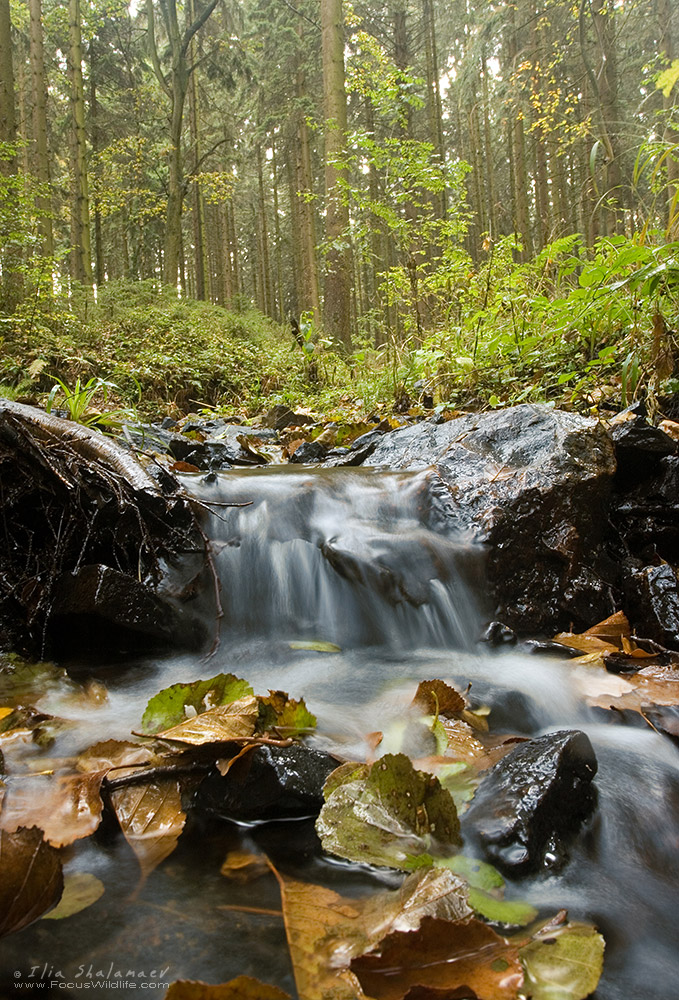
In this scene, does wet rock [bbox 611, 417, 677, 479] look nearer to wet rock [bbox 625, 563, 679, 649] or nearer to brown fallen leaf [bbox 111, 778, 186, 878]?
wet rock [bbox 625, 563, 679, 649]

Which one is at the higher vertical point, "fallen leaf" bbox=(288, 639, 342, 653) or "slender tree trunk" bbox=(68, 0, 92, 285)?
"slender tree trunk" bbox=(68, 0, 92, 285)

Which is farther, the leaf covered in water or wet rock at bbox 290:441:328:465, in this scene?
wet rock at bbox 290:441:328:465

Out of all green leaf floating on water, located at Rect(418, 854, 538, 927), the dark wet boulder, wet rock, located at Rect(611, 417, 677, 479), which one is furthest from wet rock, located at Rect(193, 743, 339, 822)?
wet rock, located at Rect(611, 417, 677, 479)

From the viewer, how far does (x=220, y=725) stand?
A: 4.99 feet

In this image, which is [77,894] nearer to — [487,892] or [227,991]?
[227,991]

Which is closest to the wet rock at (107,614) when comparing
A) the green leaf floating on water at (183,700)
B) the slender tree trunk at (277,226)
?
the green leaf floating on water at (183,700)

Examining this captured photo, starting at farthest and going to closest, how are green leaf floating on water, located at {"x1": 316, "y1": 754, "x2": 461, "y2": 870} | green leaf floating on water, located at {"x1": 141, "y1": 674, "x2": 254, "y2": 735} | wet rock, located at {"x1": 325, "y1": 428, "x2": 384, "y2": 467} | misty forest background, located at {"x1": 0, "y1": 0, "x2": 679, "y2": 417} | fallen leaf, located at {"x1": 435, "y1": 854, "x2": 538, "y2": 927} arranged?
misty forest background, located at {"x1": 0, "y1": 0, "x2": 679, "y2": 417} → wet rock, located at {"x1": 325, "y1": 428, "x2": 384, "y2": 467} → green leaf floating on water, located at {"x1": 141, "y1": 674, "x2": 254, "y2": 735} → green leaf floating on water, located at {"x1": 316, "y1": 754, "x2": 461, "y2": 870} → fallen leaf, located at {"x1": 435, "y1": 854, "x2": 538, "y2": 927}

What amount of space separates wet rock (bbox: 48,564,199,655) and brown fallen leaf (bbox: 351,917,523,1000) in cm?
169

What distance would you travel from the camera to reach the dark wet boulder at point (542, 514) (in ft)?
9.00

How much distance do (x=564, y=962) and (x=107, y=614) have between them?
1.89 m

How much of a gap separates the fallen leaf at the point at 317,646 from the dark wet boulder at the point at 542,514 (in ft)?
2.61

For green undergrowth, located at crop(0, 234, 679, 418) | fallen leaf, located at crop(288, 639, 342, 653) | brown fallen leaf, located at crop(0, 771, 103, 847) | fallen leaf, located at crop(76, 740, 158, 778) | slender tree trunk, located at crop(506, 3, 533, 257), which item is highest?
slender tree trunk, located at crop(506, 3, 533, 257)

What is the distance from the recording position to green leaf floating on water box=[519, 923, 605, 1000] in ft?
3.01

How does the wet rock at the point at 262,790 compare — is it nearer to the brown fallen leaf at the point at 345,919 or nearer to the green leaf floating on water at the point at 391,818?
the green leaf floating on water at the point at 391,818
